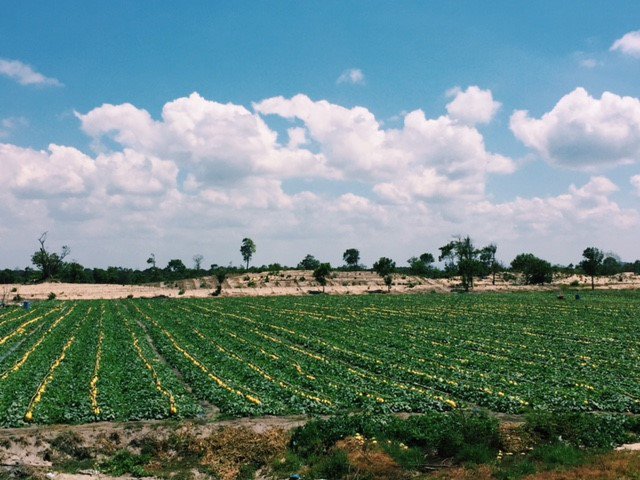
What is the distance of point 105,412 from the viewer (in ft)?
58.4

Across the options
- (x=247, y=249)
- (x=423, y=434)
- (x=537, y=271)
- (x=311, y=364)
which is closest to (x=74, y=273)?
(x=247, y=249)

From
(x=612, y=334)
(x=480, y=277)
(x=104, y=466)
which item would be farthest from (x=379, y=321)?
(x=480, y=277)

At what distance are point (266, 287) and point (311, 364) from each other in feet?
258

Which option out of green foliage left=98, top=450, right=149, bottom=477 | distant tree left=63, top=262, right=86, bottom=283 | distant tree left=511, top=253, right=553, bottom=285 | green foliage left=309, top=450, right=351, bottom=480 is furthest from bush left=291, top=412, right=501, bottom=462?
distant tree left=63, top=262, right=86, bottom=283

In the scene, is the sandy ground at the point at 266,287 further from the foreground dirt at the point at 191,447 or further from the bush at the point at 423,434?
the bush at the point at 423,434

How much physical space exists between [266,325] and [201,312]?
612 inches

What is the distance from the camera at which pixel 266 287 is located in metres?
105

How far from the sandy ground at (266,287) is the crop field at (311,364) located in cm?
3974

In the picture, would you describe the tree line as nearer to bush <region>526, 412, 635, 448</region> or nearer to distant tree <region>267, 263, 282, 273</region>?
distant tree <region>267, 263, 282, 273</region>

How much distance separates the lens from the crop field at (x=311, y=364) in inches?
744

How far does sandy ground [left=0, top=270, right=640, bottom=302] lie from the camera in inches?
3524

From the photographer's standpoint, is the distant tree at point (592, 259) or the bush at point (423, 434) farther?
the distant tree at point (592, 259)

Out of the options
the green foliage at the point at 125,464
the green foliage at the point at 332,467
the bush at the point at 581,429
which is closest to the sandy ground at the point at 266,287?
the green foliage at the point at 125,464

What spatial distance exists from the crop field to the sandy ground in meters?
39.7
